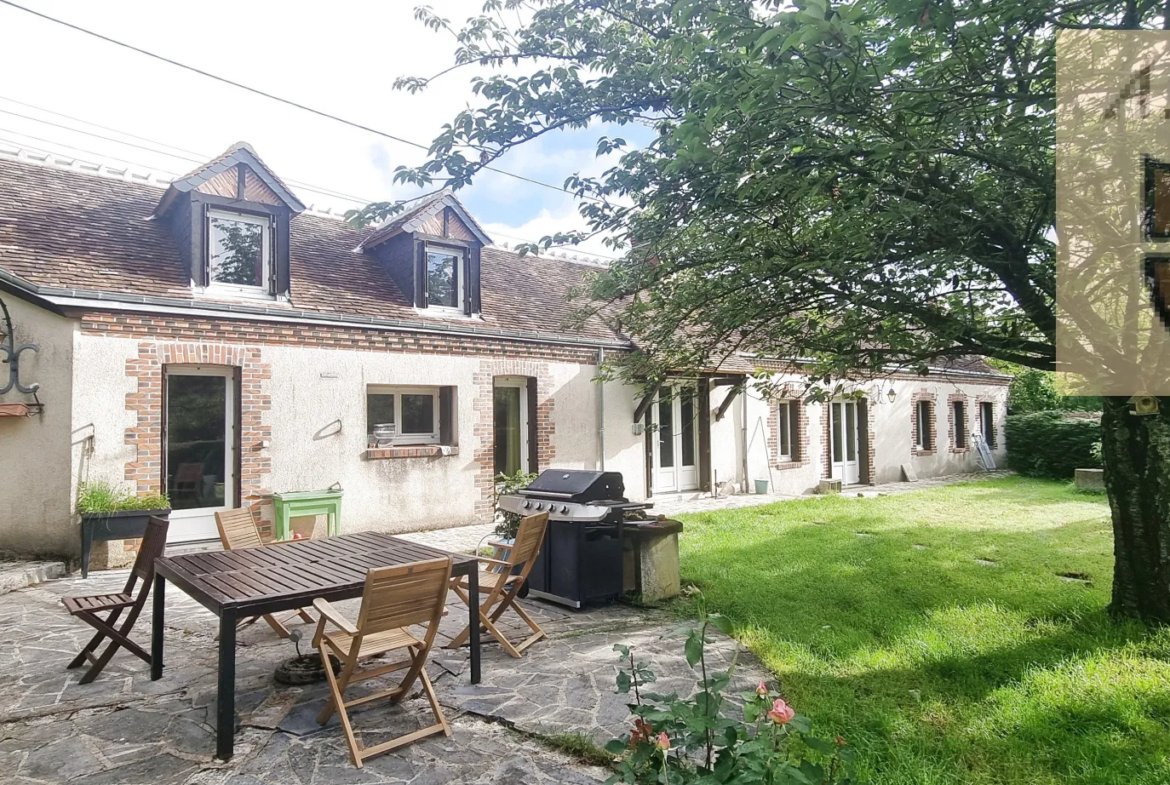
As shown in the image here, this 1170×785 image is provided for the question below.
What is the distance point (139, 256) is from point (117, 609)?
6056 mm

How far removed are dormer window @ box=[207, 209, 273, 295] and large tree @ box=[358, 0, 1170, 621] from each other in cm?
554

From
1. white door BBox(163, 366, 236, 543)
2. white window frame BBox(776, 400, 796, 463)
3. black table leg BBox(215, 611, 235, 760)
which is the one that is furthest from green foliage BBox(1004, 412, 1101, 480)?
black table leg BBox(215, 611, 235, 760)

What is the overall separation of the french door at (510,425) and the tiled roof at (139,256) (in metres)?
1.08

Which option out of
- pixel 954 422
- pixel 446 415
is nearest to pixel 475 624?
pixel 446 415

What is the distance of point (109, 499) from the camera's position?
24.8 ft

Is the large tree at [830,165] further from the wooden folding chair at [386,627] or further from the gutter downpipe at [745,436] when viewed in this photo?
the gutter downpipe at [745,436]

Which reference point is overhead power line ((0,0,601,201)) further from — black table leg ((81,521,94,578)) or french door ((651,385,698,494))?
french door ((651,385,698,494))

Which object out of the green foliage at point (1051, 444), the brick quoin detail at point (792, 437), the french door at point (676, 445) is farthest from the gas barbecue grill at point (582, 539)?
the green foliage at point (1051, 444)

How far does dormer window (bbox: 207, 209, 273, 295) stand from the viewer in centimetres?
916

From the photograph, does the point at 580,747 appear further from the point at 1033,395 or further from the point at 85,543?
the point at 1033,395

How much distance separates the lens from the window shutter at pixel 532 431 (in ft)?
38.4

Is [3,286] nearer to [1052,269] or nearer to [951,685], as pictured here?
[951,685]

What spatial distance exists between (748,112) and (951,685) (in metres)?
3.69

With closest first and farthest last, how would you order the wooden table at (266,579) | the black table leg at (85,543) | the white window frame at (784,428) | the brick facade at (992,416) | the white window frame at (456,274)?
1. the wooden table at (266,579)
2. the black table leg at (85,543)
3. the white window frame at (456,274)
4. the white window frame at (784,428)
5. the brick facade at (992,416)
